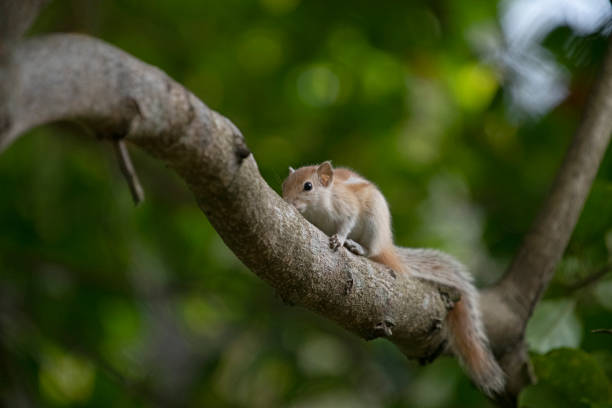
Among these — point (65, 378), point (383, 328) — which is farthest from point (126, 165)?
point (65, 378)

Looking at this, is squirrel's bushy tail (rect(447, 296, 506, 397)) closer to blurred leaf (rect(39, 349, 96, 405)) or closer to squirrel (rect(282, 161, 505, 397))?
squirrel (rect(282, 161, 505, 397))

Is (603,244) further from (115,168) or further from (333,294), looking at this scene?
(115,168)

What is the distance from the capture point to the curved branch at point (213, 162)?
110 centimetres

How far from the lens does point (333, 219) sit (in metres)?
3.02

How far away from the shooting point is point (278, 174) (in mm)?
4195

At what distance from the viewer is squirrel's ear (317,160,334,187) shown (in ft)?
10.3

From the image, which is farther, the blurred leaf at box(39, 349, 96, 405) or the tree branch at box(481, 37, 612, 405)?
the blurred leaf at box(39, 349, 96, 405)

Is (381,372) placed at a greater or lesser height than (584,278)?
lesser

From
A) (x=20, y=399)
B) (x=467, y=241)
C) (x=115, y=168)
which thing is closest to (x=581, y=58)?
(x=467, y=241)

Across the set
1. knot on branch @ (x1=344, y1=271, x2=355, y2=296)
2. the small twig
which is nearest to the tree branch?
knot on branch @ (x1=344, y1=271, x2=355, y2=296)

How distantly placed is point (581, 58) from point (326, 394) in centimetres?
267

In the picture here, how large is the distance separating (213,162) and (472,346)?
1.78 meters

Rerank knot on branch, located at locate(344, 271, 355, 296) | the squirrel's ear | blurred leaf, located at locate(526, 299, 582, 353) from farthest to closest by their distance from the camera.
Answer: the squirrel's ear
blurred leaf, located at locate(526, 299, 582, 353)
knot on branch, located at locate(344, 271, 355, 296)

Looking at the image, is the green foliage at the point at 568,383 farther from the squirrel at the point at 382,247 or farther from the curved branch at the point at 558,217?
the curved branch at the point at 558,217
